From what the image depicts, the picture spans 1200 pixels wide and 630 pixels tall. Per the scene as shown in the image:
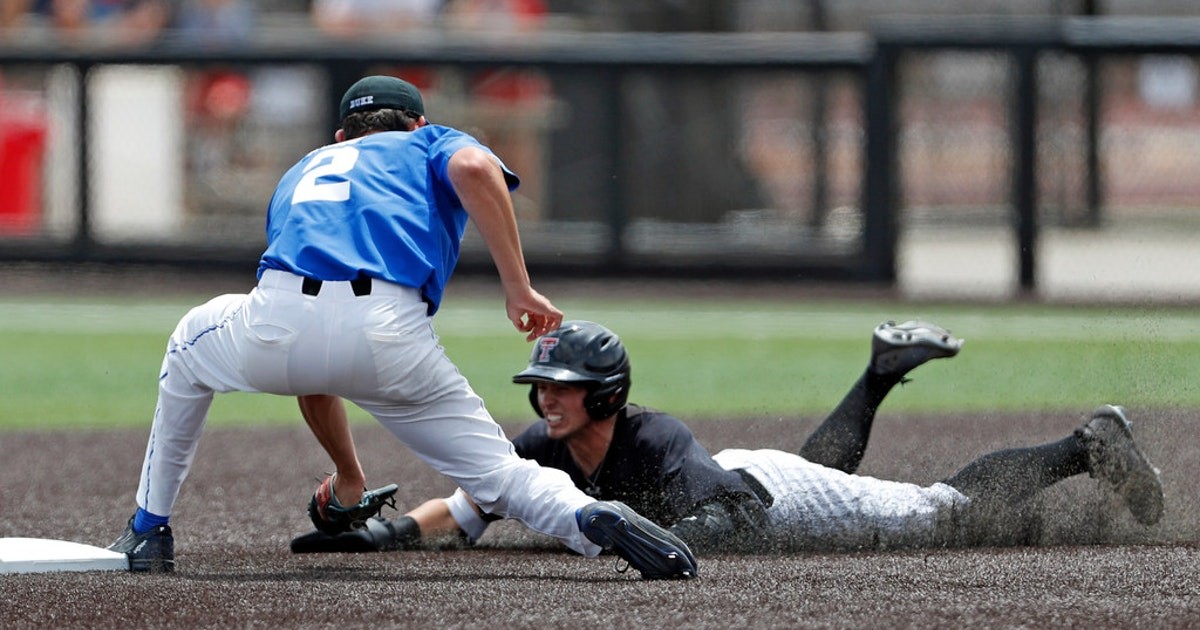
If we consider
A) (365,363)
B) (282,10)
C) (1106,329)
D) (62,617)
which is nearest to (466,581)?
(365,363)

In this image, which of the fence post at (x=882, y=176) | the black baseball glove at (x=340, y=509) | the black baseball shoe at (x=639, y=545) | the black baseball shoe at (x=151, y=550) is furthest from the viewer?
the fence post at (x=882, y=176)

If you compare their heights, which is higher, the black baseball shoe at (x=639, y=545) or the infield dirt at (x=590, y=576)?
the black baseball shoe at (x=639, y=545)

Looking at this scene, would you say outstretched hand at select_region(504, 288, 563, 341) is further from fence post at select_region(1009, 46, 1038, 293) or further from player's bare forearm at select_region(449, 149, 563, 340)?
fence post at select_region(1009, 46, 1038, 293)

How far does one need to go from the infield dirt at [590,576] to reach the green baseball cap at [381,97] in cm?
127

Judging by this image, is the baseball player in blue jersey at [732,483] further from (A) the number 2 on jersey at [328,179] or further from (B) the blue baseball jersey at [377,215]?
(A) the number 2 on jersey at [328,179]

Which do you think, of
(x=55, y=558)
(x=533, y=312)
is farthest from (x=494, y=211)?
(x=55, y=558)

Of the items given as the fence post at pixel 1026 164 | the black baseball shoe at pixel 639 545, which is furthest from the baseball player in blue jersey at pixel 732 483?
the fence post at pixel 1026 164

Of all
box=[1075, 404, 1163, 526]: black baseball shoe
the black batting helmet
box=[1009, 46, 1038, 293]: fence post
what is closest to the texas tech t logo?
the black batting helmet

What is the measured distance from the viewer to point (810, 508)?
5.12 m

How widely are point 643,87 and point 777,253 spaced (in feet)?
5.43

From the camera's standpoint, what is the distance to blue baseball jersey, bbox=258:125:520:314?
450 centimetres

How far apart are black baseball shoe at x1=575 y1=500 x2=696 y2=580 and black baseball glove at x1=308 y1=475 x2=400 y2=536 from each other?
0.94 m

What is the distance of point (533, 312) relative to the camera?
4602 mm

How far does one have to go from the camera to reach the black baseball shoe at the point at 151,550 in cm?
476
